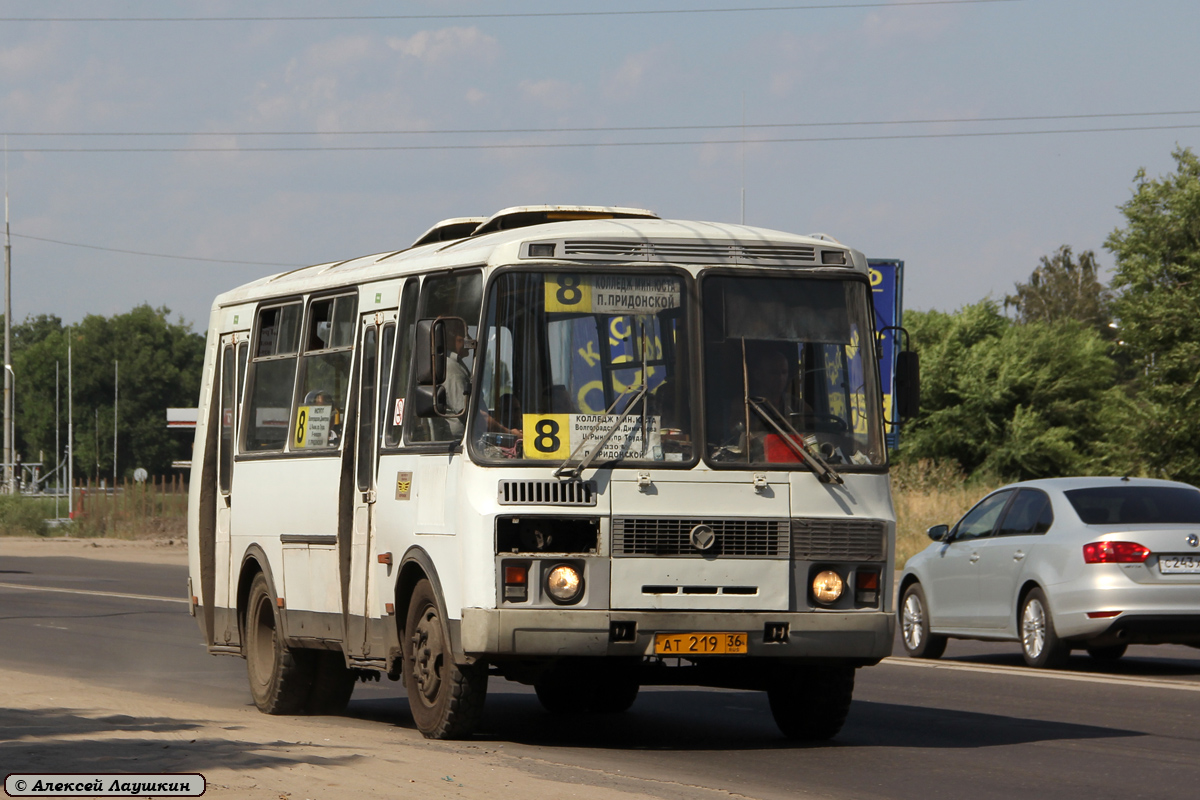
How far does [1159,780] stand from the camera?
9258mm

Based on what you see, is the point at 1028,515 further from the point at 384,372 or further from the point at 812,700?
the point at 384,372

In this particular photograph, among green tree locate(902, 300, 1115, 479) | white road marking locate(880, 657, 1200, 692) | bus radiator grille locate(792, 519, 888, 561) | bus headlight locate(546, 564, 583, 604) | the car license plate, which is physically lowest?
white road marking locate(880, 657, 1200, 692)

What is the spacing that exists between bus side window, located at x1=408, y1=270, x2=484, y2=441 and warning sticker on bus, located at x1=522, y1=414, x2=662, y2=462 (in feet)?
1.39

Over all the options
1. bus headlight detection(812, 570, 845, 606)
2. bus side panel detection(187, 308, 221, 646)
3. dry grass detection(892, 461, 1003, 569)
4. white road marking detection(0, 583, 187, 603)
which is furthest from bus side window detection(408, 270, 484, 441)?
dry grass detection(892, 461, 1003, 569)

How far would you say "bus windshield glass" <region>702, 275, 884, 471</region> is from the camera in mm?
10055

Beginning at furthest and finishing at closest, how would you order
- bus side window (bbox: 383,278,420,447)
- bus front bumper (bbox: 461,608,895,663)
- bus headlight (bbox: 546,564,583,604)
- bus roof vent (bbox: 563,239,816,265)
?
bus side window (bbox: 383,278,420,447) → bus roof vent (bbox: 563,239,816,265) → bus headlight (bbox: 546,564,583,604) → bus front bumper (bbox: 461,608,895,663)

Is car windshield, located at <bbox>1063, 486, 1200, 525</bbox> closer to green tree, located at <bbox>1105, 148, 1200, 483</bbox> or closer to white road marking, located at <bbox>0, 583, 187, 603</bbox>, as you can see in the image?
white road marking, located at <bbox>0, 583, 187, 603</bbox>

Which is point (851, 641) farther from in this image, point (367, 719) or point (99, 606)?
point (99, 606)

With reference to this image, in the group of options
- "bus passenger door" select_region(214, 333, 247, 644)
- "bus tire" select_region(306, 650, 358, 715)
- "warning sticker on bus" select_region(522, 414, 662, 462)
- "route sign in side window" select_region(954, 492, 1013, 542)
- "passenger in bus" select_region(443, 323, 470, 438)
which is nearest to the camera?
"warning sticker on bus" select_region(522, 414, 662, 462)

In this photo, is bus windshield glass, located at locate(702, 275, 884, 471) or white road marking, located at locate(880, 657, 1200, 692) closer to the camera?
bus windshield glass, located at locate(702, 275, 884, 471)

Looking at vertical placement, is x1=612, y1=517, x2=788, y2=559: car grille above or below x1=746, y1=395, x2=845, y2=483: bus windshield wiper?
below

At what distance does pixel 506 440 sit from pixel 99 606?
17036mm

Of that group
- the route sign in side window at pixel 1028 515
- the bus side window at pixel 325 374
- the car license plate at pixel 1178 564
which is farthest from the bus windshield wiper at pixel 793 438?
the route sign in side window at pixel 1028 515

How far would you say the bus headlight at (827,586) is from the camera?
9992mm
